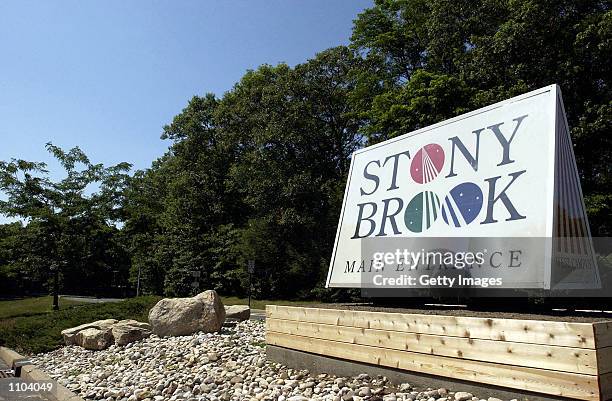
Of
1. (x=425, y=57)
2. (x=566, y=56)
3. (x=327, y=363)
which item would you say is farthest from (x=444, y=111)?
(x=327, y=363)

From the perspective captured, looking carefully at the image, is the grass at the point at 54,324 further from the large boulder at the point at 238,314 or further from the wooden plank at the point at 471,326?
the wooden plank at the point at 471,326

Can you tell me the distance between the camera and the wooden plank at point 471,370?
4027 millimetres

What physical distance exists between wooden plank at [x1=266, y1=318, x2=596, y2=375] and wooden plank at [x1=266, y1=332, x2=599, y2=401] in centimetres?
5

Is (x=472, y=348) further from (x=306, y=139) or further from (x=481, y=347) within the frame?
(x=306, y=139)

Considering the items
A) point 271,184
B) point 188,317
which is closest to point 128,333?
point 188,317

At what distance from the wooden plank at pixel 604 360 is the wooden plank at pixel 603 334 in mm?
43

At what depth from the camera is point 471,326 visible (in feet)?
16.5

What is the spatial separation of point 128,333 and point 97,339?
0.89 metres

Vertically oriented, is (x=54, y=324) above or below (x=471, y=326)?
below

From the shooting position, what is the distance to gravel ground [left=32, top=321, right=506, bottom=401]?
5.77m

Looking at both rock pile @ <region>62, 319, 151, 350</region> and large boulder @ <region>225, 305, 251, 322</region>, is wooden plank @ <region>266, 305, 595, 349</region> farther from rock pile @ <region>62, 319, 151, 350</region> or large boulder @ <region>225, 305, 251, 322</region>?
large boulder @ <region>225, 305, 251, 322</region>

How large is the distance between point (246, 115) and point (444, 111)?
17.4 metres

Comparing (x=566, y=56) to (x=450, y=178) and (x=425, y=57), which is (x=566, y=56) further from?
(x=450, y=178)
